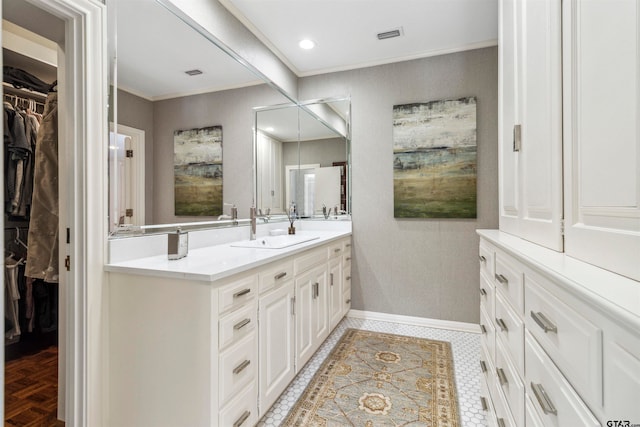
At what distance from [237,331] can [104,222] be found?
2.58 feet

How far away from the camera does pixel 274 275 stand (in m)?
1.71

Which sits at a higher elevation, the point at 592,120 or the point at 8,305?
the point at 592,120

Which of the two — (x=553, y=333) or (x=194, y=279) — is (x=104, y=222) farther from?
(x=553, y=333)

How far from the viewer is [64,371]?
61.4 inches

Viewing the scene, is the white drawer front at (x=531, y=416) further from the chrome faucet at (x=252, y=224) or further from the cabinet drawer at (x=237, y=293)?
the chrome faucet at (x=252, y=224)

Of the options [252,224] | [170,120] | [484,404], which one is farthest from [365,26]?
[484,404]

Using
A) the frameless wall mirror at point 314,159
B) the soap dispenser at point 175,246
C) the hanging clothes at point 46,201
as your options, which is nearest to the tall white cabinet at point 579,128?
the soap dispenser at point 175,246

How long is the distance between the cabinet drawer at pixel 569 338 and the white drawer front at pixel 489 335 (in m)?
0.61

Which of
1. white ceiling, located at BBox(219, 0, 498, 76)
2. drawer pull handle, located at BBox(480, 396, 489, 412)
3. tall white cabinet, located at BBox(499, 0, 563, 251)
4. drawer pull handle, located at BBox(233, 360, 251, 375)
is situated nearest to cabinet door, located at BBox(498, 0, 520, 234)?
tall white cabinet, located at BBox(499, 0, 563, 251)

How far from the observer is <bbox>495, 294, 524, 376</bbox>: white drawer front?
3.37 ft

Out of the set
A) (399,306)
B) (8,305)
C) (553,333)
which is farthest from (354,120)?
(8,305)

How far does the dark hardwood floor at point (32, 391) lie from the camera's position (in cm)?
166

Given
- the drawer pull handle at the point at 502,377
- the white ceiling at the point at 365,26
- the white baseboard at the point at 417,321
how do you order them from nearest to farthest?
the drawer pull handle at the point at 502,377
the white ceiling at the point at 365,26
the white baseboard at the point at 417,321

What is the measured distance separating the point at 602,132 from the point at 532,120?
0.55 m
